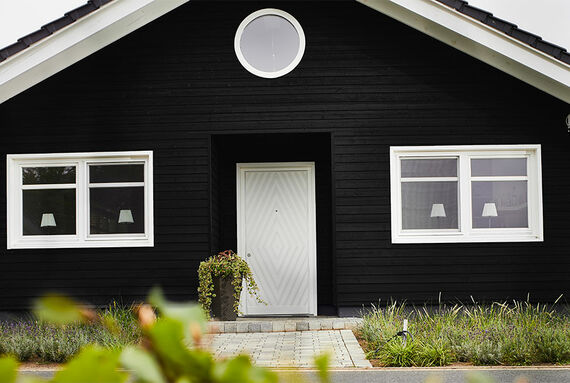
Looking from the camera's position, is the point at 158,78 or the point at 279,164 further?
the point at 279,164

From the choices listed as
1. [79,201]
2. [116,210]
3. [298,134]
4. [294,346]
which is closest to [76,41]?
[79,201]

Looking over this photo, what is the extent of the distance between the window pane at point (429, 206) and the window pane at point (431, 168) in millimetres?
121

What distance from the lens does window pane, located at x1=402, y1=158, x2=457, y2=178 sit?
31.1 feet

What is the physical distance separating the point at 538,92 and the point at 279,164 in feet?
12.4

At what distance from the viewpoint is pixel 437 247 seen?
9383 mm

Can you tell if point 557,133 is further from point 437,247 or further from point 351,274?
point 351,274

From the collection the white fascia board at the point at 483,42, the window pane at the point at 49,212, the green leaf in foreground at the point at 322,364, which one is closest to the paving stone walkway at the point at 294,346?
the window pane at the point at 49,212

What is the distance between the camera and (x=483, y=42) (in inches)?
350

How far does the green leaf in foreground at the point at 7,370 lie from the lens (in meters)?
0.51

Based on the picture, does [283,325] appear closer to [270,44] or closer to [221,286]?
[221,286]

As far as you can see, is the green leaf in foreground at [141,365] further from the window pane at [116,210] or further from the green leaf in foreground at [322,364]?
the window pane at [116,210]

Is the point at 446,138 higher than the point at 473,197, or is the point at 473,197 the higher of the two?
the point at 446,138

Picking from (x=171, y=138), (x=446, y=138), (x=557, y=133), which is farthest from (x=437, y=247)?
(x=171, y=138)

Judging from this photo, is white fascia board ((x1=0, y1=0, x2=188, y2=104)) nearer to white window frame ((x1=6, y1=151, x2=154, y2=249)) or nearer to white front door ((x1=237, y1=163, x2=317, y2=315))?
white window frame ((x1=6, y1=151, x2=154, y2=249))
